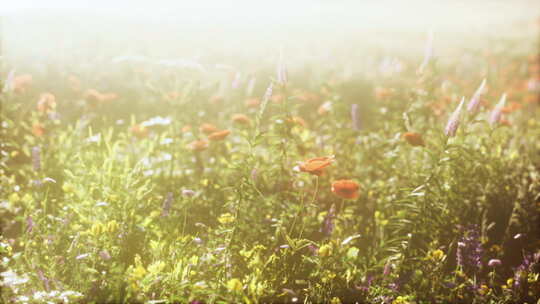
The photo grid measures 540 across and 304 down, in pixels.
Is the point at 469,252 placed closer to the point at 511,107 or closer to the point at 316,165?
the point at 316,165

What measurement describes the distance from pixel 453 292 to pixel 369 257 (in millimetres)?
476

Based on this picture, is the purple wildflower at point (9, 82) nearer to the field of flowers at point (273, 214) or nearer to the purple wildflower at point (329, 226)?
A: the field of flowers at point (273, 214)

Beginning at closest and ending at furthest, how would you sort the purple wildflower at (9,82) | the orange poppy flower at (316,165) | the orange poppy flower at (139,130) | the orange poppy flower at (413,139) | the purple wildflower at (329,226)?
the orange poppy flower at (316,165) → the purple wildflower at (329,226) → the orange poppy flower at (413,139) → the purple wildflower at (9,82) → the orange poppy flower at (139,130)

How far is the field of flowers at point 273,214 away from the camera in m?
1.95

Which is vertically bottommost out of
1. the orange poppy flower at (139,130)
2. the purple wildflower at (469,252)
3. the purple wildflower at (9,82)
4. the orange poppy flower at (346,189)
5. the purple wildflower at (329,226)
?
the purple wildflower at (469,252)

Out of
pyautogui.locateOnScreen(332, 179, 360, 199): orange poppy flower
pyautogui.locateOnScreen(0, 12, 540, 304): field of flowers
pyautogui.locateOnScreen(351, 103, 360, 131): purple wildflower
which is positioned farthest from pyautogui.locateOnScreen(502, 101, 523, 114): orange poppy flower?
pyautogui.locateOnScreen(332, 179, 360, 199): orange poppy flower

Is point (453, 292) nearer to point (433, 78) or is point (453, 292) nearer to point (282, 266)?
point (282, 266)

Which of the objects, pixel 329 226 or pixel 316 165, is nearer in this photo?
pixel 316 165

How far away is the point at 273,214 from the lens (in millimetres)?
2533

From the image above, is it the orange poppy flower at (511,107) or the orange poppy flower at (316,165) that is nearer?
the orange poppy flower at (316,165)

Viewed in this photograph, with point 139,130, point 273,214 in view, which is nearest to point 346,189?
point 273,214

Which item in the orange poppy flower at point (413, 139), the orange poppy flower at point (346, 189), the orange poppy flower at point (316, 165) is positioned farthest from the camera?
the orange poppy flower at point (413, 139)

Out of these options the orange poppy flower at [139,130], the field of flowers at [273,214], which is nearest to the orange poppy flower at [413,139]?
the field of flowers at [273,214]

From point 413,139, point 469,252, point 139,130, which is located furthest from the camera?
point 139,130
